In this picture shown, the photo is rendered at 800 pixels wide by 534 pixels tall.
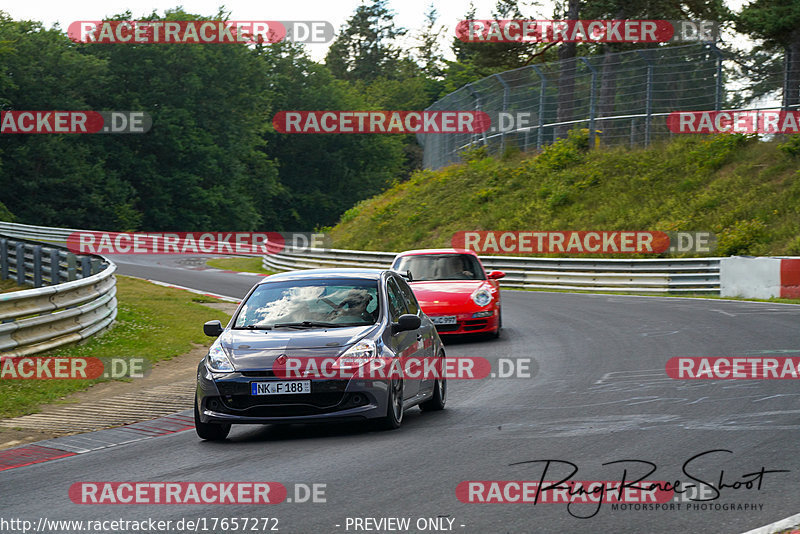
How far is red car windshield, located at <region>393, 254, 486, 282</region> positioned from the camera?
17578mm

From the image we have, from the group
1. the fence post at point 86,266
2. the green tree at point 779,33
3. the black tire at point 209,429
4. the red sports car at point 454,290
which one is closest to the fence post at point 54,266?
the fence post at point 86,266

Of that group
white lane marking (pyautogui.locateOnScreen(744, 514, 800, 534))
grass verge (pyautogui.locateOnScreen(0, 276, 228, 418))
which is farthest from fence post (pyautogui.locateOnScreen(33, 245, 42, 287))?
white lane marking (pyautogui.locateOnScreen(744, 514, 800, 534))

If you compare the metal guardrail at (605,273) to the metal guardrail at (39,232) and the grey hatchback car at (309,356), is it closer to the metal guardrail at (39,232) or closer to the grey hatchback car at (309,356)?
the grey hatchback car at (309,356)

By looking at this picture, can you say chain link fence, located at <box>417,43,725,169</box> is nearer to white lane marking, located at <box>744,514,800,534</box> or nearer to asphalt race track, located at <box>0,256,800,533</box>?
asphalt race track, located at <box>0,256,800,533</box>

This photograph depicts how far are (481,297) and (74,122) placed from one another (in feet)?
179

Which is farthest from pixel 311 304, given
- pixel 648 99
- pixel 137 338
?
pixel 648 99

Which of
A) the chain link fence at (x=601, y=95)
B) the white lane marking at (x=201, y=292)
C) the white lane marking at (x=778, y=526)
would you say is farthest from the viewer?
→ the chain link fence at (x=601, y=95)

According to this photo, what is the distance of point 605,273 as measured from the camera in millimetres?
28750

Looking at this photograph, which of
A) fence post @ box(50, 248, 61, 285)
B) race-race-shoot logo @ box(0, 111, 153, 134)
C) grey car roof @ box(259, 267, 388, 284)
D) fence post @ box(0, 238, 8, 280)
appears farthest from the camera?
race-race-shoot logo @ box(0, 111, 153, 134)

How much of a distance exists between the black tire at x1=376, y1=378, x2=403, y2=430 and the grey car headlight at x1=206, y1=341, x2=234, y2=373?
53.9 inches

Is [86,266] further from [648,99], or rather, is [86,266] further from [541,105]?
[541,105]

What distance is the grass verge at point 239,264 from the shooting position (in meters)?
38.8

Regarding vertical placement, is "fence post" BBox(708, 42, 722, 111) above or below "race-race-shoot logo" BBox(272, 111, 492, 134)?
below

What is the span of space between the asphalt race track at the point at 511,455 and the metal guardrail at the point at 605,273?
12.8m
